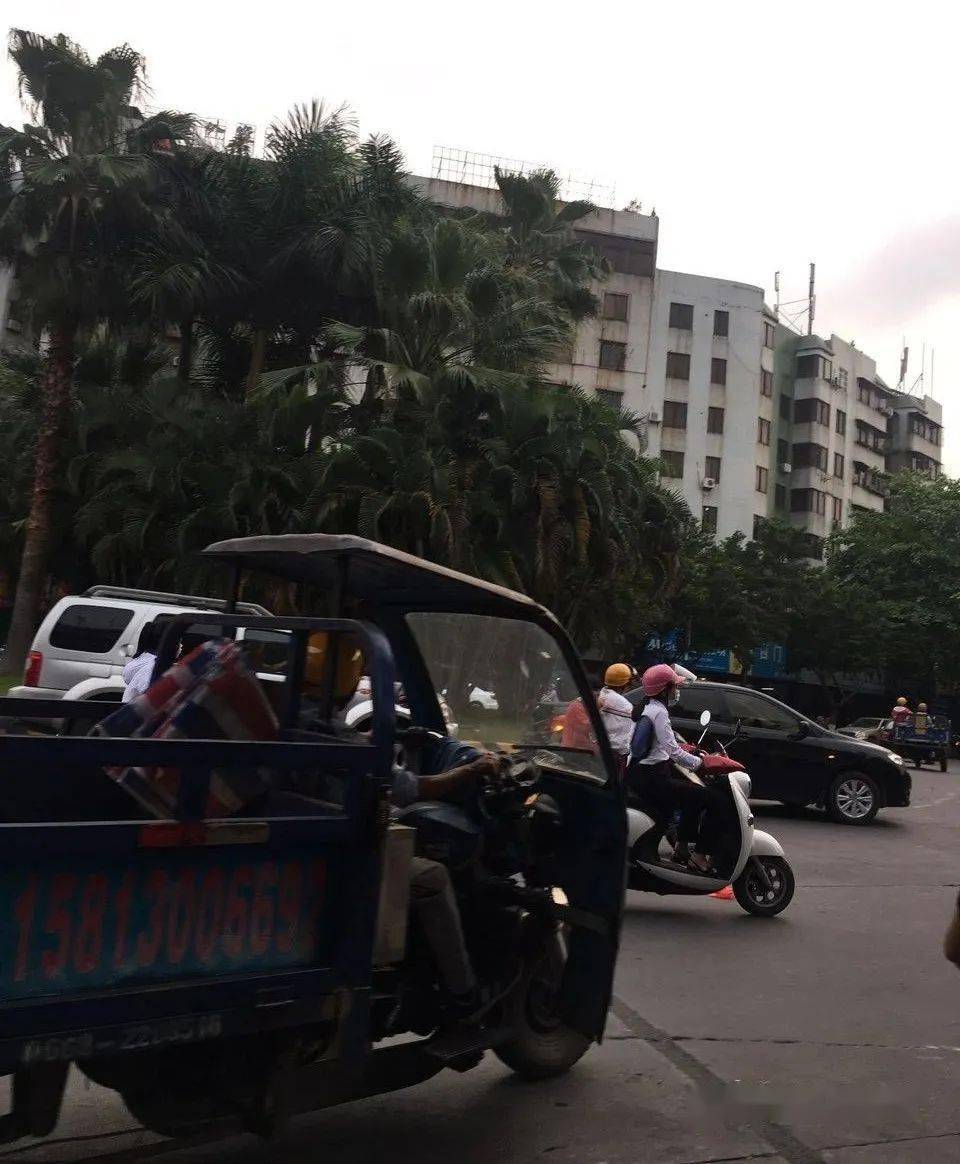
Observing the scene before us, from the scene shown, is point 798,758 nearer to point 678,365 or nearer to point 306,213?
point 306,213

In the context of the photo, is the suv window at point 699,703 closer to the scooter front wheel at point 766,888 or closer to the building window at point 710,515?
the scooter front wheel at point 766,888

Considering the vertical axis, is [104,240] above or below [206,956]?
above

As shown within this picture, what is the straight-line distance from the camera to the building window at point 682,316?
5416 centimetres

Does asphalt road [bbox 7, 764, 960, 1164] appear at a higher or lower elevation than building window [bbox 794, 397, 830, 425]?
lower

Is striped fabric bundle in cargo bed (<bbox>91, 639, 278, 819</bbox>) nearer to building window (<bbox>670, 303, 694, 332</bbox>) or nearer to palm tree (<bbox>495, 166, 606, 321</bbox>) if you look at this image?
palm tree (<bbox>495, 166, 606, 321</bbox>)

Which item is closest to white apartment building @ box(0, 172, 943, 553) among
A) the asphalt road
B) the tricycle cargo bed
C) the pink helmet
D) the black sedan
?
the black sedan

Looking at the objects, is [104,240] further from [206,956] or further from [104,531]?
[206,956]

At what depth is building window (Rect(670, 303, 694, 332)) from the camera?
54156mm

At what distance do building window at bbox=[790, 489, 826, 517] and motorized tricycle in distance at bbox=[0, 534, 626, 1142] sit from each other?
58.3m

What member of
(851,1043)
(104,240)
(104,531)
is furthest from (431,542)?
(851,1043)

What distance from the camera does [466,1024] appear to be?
13.2 ft

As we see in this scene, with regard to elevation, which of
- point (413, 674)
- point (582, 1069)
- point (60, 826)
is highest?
point (413, 674)

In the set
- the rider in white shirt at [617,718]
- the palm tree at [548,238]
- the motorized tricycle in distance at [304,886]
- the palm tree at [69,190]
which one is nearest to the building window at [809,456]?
the palm tree at [548,238]

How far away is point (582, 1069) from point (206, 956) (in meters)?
2.31
